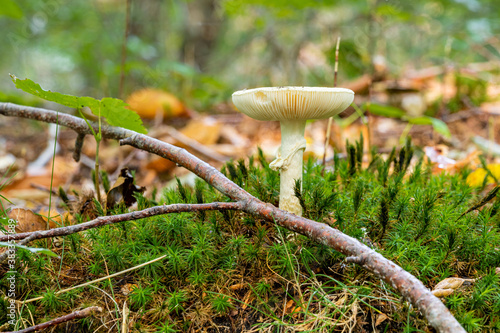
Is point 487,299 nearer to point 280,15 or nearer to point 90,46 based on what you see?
point 280,15

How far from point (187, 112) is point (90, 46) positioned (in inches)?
124

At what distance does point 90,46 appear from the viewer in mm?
6980

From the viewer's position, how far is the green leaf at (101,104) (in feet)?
5.90

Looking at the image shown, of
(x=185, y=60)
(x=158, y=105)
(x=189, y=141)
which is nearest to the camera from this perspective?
A: (x=189, y=141)

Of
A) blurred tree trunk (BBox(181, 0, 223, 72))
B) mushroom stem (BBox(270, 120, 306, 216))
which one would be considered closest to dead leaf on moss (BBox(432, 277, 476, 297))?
mushroom stem (BBox(270, 120, 306, 216))

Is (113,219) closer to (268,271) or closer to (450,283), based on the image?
(268,271)

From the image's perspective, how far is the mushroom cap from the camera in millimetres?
1642

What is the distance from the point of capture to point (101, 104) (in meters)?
1.90

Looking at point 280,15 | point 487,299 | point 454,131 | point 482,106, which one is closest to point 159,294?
point 487,299

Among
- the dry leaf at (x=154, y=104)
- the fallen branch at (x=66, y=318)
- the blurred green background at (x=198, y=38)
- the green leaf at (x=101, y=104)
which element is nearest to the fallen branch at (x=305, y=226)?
the green leaf at (x=101, y=104)

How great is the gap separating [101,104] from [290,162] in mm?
1176

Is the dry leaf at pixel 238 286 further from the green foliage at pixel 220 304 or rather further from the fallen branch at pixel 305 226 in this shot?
the fallen branch at pixel 305 226

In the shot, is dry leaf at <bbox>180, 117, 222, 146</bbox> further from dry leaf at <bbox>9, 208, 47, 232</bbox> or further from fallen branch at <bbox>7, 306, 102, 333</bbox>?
fallen branch at <bbox>7, 306, 102, 333</bbox>

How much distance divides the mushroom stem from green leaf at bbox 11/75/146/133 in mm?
895
